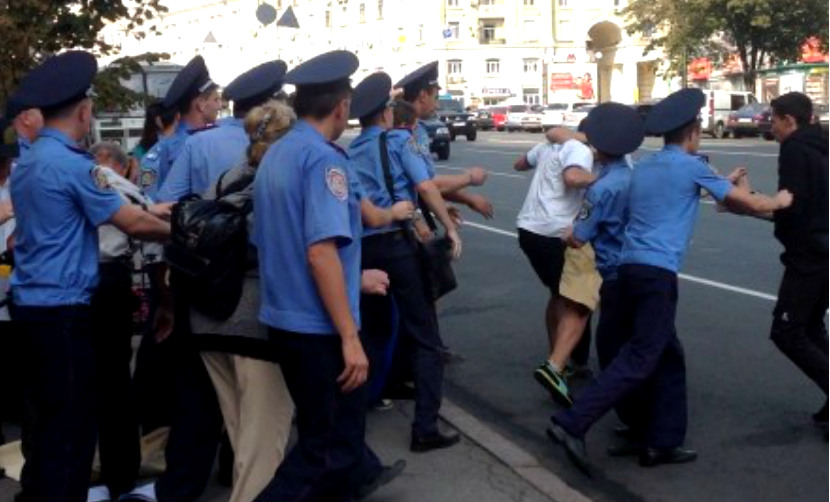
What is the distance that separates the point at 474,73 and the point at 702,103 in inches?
3539

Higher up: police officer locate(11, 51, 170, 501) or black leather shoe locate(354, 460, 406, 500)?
police officer locate(11, 51, 170, 501)

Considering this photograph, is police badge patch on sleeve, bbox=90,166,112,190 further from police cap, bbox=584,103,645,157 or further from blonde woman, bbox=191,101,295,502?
police cap, bbox=584,103,645,157

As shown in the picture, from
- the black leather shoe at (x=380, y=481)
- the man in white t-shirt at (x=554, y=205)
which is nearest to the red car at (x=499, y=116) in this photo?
the man in white t-shirt at (x=554, y=205)

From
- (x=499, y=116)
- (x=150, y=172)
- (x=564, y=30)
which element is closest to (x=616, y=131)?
(x=150, y=172)

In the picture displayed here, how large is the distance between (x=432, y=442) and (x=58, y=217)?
2.63m

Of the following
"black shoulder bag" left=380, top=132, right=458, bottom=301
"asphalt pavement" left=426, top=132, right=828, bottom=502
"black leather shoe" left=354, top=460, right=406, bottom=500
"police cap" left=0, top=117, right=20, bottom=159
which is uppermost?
"police cap" left=0, top=117, right=20, bottom=159

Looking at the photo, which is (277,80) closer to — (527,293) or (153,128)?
(153,128)

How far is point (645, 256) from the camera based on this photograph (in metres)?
7.02

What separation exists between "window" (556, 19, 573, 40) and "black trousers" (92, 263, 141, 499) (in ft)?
300

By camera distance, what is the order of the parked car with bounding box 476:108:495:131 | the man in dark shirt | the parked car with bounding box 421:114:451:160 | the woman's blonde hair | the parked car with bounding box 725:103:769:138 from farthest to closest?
the parked car with bounding box 476:108:495:131
the parked car with bounding box 725:103:769:138
the parked car with bounding box 421:114:451:160
the man in dark shirt
the woman's blonde hair

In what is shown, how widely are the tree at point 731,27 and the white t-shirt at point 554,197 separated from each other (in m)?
53.1

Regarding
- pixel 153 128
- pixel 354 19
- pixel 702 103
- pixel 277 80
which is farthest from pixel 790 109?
pixel 354 19

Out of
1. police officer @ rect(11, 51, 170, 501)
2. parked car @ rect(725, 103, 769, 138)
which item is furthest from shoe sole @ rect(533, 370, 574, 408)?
parked car @ rect(725, 103, 769, 138)

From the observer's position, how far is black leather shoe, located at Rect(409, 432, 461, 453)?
748 centimetres
